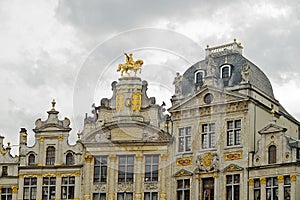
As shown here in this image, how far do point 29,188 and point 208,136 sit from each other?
39.9 feet

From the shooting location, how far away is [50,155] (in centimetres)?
5397

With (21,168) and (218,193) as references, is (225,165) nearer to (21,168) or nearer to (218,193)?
(218,193)

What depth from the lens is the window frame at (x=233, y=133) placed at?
49.4m

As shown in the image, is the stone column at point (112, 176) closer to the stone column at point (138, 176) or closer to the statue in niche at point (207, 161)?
the stone column at point (138, 176)

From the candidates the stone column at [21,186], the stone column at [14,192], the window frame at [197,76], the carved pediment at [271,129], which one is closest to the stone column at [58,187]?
the stone column at [21,186]

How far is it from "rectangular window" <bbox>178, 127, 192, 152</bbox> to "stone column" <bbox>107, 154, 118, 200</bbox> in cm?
429

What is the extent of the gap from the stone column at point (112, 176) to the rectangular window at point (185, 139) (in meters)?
4.29

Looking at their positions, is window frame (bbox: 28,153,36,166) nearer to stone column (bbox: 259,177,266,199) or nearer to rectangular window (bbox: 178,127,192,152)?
rectangular window (bbox: 178,127,192,152)

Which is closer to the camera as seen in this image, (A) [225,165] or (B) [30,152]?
(A) [225,165]

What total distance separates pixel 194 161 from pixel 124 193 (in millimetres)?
4997

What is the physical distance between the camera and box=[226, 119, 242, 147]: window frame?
4941 centimetres

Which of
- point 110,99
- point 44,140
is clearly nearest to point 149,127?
point 110,99

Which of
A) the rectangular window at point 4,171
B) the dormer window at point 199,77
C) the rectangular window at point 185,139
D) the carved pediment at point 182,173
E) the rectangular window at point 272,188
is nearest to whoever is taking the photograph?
the rectangular window at point 272,188

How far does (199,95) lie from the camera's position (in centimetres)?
5103
